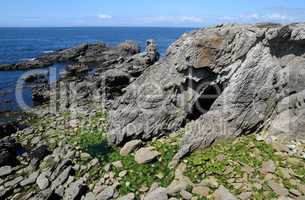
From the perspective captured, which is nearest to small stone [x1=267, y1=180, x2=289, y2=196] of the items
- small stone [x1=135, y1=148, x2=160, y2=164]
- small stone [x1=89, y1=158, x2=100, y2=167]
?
Answer: small stone [x1=135, y1=148, x2=160, y2=164]

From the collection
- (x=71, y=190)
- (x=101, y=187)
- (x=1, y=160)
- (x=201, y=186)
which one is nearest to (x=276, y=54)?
(x=201, y=186)

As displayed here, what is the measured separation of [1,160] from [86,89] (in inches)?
788

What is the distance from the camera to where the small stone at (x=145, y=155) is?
17.2 metres

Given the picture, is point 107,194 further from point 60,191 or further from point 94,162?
point 94,162

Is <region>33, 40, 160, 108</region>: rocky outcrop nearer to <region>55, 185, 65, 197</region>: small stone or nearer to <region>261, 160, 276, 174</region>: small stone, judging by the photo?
<region>55, 185, 65, 197</region>: small stone

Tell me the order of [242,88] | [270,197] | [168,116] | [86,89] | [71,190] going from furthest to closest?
[86,89]
[168,116]
[242,88]
[71,190]
[270,197]

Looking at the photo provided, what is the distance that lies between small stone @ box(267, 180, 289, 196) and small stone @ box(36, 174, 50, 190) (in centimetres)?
1138

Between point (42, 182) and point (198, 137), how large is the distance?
891 cm

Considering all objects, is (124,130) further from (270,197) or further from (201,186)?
(270,197)

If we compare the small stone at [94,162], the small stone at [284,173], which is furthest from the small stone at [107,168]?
the small stone at [284,173]

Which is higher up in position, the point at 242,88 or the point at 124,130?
the point at 242,88

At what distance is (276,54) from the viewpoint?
18.0m

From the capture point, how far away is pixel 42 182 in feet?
57.4

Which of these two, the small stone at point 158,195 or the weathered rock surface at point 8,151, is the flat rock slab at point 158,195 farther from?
the weathered rock surface at point 8,151
